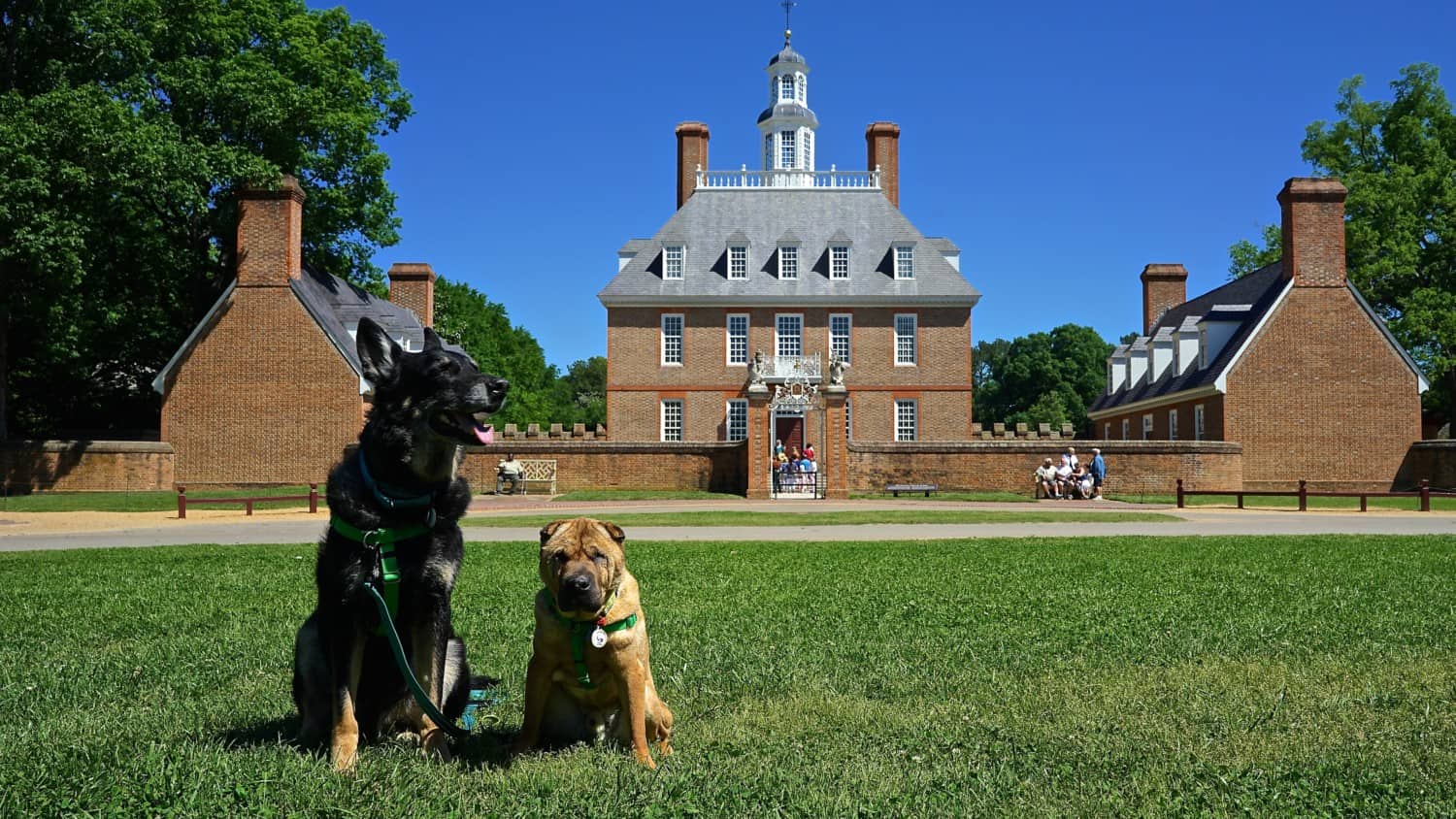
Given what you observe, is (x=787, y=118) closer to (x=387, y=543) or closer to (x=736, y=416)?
(x=736, y=416)

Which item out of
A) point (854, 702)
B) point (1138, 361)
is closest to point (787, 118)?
point (1138, 361)

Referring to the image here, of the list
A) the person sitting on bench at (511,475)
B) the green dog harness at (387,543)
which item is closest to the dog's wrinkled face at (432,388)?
the green dog harness at (387,543)

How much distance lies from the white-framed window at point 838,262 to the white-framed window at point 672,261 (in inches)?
255

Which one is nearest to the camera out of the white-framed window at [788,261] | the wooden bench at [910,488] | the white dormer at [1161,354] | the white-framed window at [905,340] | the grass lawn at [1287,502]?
the grass lawn at [1287,502]

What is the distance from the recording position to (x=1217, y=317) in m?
40.7

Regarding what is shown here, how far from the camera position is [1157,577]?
10727 millimetres

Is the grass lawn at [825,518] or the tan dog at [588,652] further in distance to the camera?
the grass lawn at [825,518]

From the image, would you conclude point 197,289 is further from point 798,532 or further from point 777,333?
point 798,532

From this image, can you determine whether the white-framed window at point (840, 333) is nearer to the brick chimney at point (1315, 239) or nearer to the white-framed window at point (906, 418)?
the white-framed window at point (906, 418)

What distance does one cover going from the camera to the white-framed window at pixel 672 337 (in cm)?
4469

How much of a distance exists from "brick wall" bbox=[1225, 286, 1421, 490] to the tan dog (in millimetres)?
Answer: 38017

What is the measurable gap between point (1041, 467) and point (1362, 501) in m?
9.69

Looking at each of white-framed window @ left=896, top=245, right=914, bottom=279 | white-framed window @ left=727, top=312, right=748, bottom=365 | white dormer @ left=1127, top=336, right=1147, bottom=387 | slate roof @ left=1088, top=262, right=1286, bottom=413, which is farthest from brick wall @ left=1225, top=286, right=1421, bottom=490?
white-framed window @ left=727, top=312, right=748, bottom=365

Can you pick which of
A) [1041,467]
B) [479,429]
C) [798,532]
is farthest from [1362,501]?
[479,429]
